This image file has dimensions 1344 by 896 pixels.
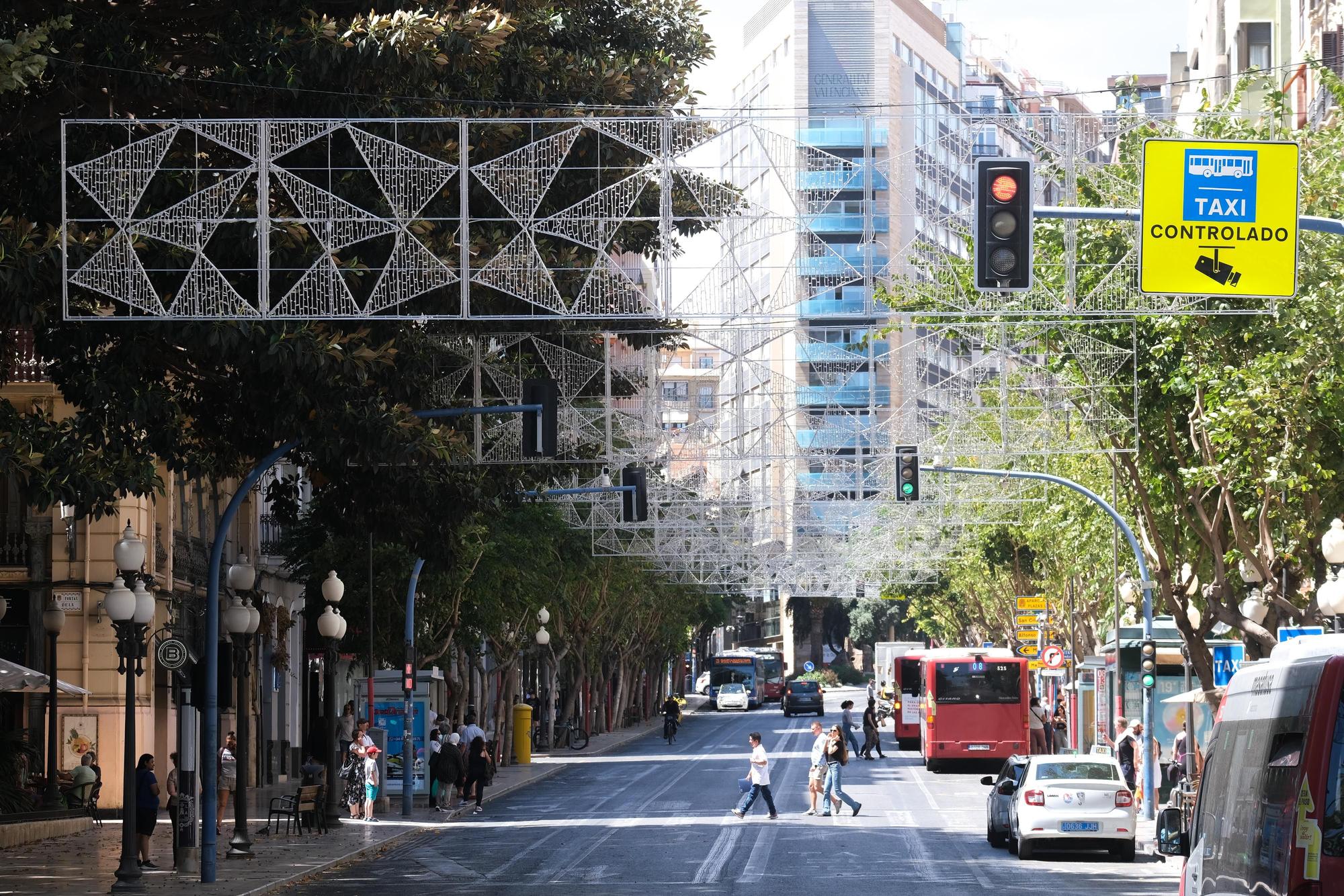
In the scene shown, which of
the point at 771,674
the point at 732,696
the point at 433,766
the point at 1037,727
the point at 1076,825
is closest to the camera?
the point at 1076,825

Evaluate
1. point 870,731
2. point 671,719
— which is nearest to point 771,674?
point 671,719

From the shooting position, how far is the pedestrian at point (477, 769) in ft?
137

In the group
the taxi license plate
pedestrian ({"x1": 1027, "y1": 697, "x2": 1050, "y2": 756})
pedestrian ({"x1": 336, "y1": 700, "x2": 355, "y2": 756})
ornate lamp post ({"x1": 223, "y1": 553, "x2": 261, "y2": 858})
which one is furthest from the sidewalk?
pedestrian ({"x1": 1027, "y1": 697, "x2": 1050, "y2": 756})

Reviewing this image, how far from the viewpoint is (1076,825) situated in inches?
1071

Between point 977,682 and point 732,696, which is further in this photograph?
point 732,696

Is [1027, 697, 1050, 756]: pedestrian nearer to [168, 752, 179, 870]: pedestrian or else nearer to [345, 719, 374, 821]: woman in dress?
[345, 719, 374, 821]: woman in dress

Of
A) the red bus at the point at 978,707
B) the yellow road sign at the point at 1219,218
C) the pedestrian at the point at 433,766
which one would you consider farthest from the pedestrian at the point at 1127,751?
the yellow road sign at the point at 1219,218

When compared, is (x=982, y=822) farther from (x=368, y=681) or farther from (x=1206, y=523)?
(x=368, y=681)

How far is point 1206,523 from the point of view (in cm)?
3222

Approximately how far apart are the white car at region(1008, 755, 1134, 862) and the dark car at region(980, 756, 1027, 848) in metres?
1.08

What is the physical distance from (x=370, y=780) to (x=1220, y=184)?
23.8m

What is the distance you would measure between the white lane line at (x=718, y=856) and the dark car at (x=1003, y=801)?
3.89 meters

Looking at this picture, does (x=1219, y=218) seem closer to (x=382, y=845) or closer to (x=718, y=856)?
(x=718, y=856)

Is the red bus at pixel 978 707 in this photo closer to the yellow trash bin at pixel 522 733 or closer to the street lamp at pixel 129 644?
the yellow trash bin at pixel 522 733
